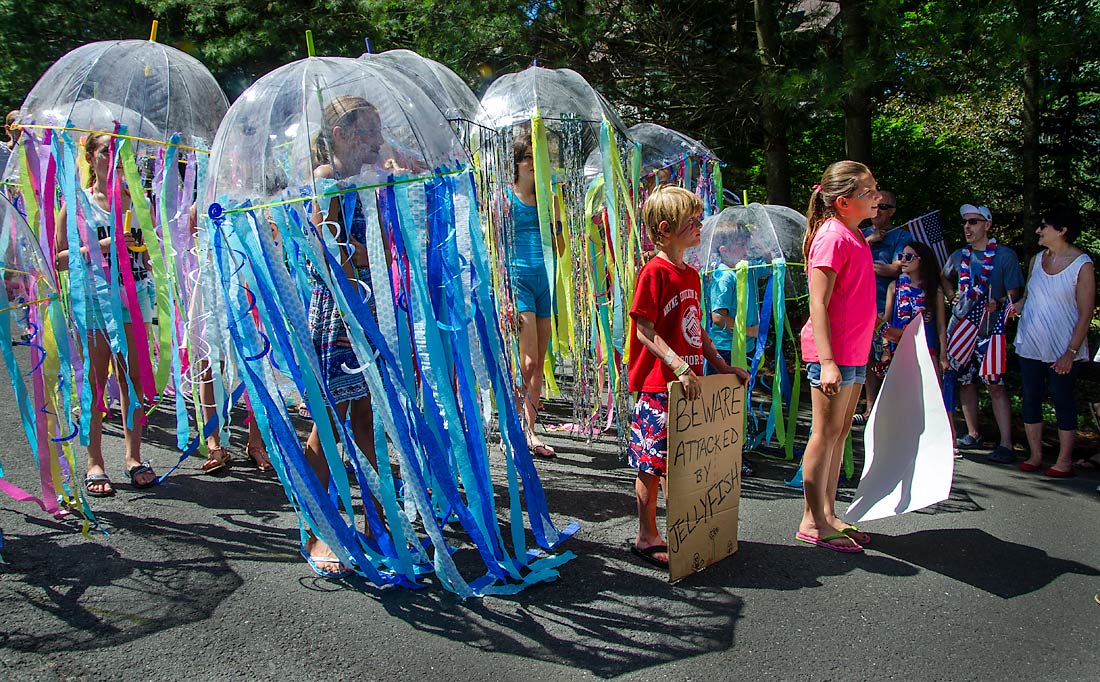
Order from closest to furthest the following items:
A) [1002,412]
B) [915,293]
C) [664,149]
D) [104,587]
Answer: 1. [104,587]
2. [915,293]
3. [1002,412]
4. [664,149]

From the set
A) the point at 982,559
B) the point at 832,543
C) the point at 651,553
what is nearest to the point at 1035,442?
the point at 982,559

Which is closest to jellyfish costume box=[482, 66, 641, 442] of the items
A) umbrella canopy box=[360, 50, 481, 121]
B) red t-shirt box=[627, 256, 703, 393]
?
umbrella canopy box=[360, 50, 481, 121]

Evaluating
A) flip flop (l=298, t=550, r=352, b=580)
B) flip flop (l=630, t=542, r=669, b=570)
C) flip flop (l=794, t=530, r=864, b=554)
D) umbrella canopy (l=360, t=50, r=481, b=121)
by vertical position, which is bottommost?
flip flop (l=794, t=530, r=864, b=554)

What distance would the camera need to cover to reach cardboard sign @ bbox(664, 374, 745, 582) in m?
3.24

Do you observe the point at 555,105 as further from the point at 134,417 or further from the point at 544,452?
the point at 134,417

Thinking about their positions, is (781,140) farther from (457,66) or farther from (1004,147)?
(457,66)

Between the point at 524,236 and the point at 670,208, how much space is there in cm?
177

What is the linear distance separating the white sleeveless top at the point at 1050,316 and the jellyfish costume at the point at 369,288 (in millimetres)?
3714

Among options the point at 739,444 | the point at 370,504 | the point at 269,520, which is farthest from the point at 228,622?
the point at 739,444

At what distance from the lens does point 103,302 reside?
423 centimetres

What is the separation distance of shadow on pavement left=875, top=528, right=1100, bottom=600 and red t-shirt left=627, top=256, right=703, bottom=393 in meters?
1.29

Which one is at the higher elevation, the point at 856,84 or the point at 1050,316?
the point at 856,84

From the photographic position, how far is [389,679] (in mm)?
2643

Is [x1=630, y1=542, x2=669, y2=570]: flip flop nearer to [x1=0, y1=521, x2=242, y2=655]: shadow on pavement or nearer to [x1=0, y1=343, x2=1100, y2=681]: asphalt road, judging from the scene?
[x1=0, y1=343, x2=1100, y2=681]: asphalt road
